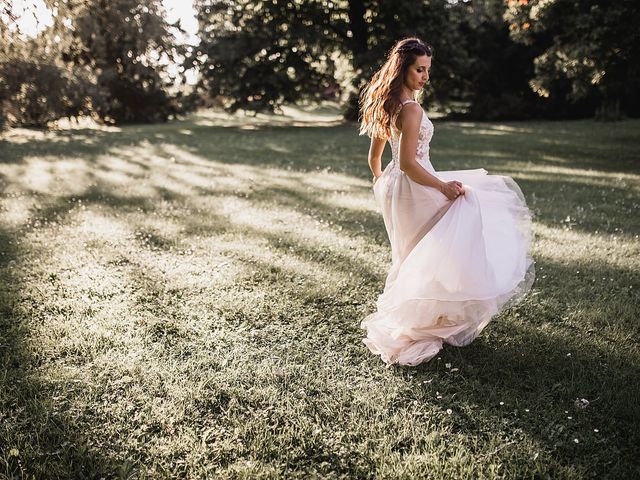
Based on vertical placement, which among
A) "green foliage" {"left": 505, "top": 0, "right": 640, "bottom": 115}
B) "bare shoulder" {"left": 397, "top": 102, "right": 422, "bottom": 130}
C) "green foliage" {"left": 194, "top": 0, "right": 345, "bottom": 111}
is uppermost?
"green foliage" {"left": 194, "top": 0, "right": 345, "bottom": 111}

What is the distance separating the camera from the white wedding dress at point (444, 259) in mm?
4039

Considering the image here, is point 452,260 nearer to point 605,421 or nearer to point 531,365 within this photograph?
point 531,365

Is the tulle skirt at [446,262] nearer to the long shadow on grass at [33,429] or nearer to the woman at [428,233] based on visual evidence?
the woman at [428,233]

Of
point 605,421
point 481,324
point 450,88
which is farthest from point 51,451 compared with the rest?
point 450,88

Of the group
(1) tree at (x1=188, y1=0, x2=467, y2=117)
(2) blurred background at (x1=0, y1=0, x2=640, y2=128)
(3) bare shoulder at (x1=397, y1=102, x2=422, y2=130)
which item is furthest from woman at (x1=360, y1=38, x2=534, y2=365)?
(1) tree at (x1=188, y1=0, x2=467, y2=117)

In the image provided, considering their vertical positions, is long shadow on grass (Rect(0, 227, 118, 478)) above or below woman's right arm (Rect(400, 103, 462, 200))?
below

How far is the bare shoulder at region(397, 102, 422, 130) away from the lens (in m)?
3.72

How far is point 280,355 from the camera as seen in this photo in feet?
14.7

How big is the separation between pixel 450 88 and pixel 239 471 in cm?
3439

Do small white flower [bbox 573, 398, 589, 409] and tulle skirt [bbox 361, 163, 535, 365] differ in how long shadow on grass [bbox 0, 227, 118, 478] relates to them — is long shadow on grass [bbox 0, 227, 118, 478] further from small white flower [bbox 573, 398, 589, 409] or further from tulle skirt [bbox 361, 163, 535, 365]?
small white flower [bbox 573, 398, 589, 409]

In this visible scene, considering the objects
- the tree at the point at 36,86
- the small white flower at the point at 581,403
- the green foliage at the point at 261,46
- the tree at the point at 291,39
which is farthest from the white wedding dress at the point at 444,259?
the green foliage at the point at 261,46

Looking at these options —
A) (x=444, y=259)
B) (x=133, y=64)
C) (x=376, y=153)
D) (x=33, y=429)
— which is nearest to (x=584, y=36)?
(x=376, y=153)

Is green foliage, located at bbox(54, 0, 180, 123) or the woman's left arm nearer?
the woman's left arm

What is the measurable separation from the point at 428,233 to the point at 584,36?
1258 cm
